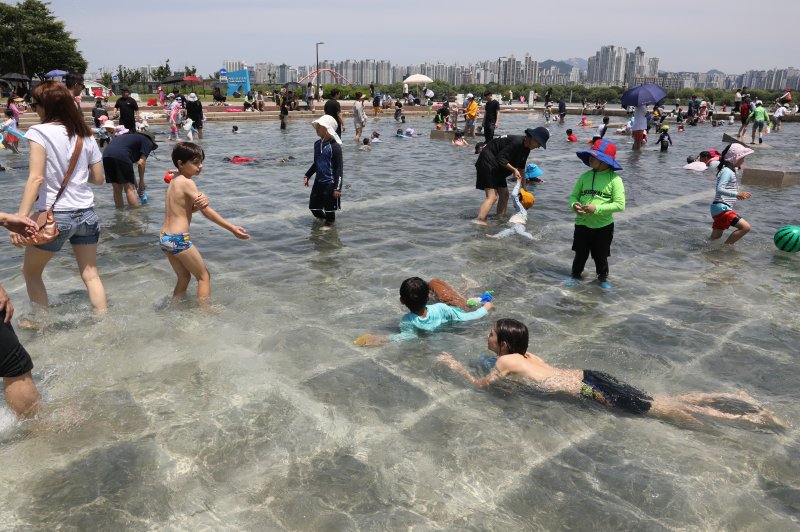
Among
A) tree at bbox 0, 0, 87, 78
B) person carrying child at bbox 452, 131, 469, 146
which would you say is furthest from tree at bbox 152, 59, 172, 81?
person carrying child at bbox 452, 131, 469, 146

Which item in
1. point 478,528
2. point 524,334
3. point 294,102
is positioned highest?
point 294,102

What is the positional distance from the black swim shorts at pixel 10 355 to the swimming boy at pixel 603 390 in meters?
3.30

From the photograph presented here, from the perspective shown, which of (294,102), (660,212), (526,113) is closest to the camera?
(660,212)

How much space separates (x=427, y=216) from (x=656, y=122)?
76.6ft

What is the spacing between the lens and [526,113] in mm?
47094

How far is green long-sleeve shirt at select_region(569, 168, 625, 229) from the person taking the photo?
643 centimetres

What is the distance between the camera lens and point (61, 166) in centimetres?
474

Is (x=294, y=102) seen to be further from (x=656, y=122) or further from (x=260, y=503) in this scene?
(x=260, y=503)

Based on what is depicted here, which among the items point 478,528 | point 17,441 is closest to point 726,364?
point 478,528

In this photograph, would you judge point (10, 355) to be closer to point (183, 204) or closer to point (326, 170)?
point (183, 204)

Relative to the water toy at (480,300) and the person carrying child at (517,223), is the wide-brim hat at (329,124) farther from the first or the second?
the water toy at (480,300)

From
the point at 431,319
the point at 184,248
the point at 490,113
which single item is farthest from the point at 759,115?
the point at 184,248

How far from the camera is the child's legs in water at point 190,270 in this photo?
223 inches

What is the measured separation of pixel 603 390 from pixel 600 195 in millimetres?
2876
